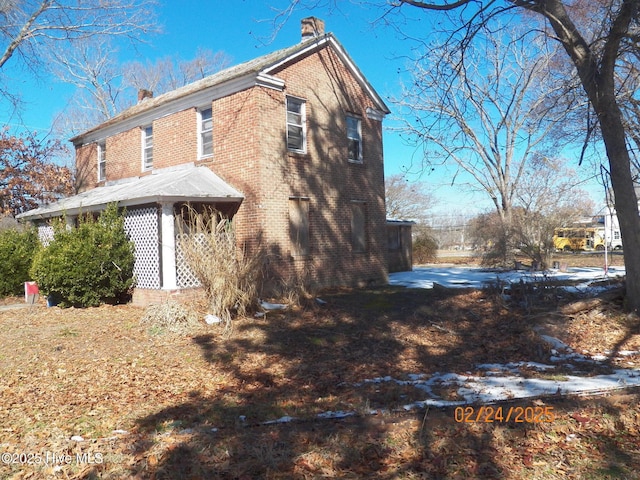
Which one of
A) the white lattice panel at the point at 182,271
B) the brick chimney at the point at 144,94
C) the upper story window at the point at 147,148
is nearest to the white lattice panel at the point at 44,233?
the upper story window at the point at 147,148

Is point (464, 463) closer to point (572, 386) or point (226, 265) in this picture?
point (572, 386)

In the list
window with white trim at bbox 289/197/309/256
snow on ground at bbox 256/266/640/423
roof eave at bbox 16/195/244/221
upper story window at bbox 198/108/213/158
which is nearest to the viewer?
snow on ground at bbox 256/266/640/423

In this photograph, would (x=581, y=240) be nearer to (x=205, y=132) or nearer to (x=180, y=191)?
(x=205, y=132)

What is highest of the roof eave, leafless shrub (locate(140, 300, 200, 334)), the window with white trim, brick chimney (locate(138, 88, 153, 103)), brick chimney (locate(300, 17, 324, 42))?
brick chimney (locate(300, 17, 324, 42))

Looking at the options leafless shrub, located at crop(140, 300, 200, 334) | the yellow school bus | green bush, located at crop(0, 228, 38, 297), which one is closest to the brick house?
green bush, located at crop(0, 228, 38, 297)

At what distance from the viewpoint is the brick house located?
1226 centimetres

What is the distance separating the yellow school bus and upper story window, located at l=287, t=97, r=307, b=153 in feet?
110

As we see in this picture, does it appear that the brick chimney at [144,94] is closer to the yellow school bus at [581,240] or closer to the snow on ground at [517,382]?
the snow on ground at [517,382]

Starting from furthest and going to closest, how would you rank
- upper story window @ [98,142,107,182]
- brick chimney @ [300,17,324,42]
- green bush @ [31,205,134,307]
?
1. upper story window @ [98,142,107,182]
2. brick chimney @ [300,17,324,42]
3. green bush @ [31,205,134,307]

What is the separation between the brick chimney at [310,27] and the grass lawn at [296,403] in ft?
33.0

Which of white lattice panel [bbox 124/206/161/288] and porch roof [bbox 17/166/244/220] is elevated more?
porch roof [bbox 17/166/244/220]

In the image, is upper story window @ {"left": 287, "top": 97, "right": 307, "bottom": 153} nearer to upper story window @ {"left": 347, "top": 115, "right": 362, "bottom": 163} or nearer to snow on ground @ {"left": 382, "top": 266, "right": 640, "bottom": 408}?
upper story window @ {"left": 347, "top": 115, "right": 362, "bottom": 163}

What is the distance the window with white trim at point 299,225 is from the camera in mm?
13539

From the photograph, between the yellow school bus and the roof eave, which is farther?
the yellow school bus
